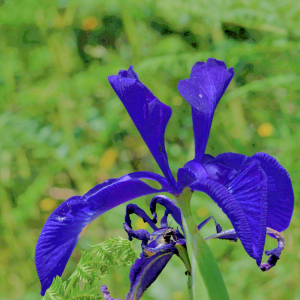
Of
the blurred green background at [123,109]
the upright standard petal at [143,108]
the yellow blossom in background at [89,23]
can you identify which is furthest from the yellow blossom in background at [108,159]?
the upright standard petal at [143,108]

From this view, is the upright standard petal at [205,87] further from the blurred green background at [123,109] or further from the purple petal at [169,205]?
the blurred green background at [123,109]

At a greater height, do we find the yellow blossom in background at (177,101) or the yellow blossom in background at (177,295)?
the yellow blossom in background at (177,101)

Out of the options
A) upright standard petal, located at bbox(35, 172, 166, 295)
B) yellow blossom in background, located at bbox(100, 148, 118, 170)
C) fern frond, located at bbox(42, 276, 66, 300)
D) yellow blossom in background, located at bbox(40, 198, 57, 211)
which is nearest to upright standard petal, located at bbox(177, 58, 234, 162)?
upright standard petal, located at bbox(35, 172, 166, 295)

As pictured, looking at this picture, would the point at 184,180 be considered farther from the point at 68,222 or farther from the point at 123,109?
the point at 123,109

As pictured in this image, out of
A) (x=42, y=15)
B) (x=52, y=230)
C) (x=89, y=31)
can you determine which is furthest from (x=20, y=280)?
(x=52, y=230)

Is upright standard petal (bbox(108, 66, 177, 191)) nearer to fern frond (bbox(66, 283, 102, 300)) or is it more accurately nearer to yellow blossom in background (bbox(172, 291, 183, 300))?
fern frond (bbox(66, 283, 102, 300))

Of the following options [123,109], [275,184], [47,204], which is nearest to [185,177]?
[275,184]
